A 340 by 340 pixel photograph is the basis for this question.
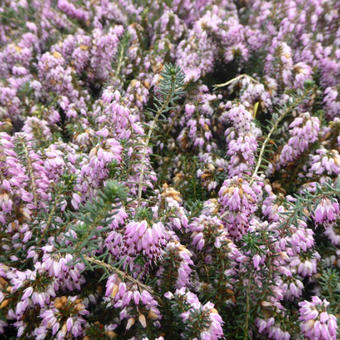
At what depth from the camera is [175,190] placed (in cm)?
244

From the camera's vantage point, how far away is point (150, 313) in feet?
5.52

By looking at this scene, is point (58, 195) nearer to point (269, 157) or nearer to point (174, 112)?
point (174, 112)

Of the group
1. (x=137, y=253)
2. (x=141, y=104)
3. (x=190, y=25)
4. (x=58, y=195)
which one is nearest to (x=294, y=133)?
(x=141, y=104)

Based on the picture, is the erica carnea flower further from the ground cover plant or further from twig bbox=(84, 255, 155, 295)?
twig bbox=(84, 255, 155, 295)

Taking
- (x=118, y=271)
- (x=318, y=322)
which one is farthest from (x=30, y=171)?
(x=318, y=322)

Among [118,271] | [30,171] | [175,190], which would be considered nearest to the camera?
[118,271]

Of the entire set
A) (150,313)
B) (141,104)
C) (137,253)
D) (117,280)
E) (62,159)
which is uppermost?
(141,104)

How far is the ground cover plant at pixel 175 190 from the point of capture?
1.65 meters

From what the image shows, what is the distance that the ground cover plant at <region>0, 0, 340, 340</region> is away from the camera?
1649mm

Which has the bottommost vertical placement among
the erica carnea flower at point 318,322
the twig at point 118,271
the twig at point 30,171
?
the erica carnea flower at point 318,322

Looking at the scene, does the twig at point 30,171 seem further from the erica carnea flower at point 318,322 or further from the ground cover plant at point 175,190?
the erica carnea flower at point 318,322

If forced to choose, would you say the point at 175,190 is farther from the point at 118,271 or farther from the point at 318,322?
the point at 318,322

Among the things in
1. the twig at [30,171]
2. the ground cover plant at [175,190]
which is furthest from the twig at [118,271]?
the twig at [30,171]

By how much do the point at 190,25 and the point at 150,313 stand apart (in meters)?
4.40
